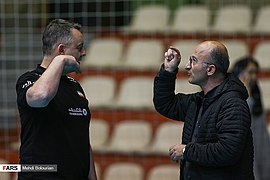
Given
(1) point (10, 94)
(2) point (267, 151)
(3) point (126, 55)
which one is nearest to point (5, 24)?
(1) point (10, 94)

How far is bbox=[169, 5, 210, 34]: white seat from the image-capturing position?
27.1 ft

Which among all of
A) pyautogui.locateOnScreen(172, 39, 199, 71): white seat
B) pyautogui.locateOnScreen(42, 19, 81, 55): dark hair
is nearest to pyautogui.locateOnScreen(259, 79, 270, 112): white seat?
pyautogui.locateOnScreen(172, 39, 199, 71): white seat

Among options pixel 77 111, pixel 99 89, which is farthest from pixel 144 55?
pixel 77 111

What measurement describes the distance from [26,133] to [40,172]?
0.21 metres

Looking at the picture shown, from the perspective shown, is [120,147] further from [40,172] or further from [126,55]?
[40,172]

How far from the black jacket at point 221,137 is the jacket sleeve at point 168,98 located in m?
0.14

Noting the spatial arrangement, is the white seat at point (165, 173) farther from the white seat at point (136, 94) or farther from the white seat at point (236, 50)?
the white seat at point (236, 50)

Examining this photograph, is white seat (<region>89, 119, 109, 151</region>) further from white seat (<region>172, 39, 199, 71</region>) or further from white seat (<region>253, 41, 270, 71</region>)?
white seat (<region>253, 41, 270, 71</region>)

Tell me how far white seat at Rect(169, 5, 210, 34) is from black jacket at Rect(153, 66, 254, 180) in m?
3.83

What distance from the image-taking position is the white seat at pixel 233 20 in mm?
8086

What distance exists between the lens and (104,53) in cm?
827

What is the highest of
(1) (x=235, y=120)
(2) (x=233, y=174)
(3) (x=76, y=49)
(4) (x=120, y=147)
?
(3) (x=76, y=49)

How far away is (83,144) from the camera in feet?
14.0

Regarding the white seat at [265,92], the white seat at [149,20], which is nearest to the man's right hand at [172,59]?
the white seat at [265,92]
